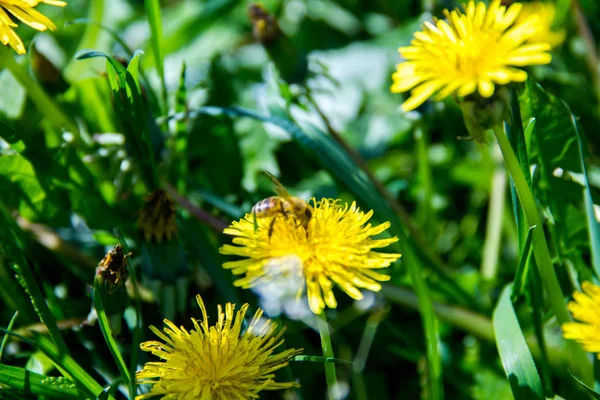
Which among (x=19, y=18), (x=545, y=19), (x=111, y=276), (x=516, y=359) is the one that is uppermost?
(x=545, y=19)

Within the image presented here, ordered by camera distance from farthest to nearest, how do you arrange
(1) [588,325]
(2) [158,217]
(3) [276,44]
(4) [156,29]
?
(3) [276,44] → (4) [156,29] → (2) [158,217] → (1) [588,325]

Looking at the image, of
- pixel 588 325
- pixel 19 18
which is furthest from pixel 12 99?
pixel 588 325

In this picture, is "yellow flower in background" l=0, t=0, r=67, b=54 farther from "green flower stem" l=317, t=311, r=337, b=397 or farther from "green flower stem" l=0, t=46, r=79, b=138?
"green flower stem" l=317, t=311, r=337, b=397

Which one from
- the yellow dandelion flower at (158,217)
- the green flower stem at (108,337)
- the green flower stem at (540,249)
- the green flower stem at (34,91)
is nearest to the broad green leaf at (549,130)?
the green flower stem at (540,249)

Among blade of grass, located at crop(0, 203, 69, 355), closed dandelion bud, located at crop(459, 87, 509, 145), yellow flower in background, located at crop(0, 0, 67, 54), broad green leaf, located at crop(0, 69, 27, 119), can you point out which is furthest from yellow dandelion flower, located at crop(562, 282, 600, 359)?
broad green leaf, located at crop(0, 69, 27, 119)

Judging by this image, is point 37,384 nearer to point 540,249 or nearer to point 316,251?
point 316,251

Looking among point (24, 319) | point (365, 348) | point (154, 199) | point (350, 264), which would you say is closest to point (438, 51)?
point (350, 264)

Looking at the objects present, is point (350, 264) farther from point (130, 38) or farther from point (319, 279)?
point (130, 38)
